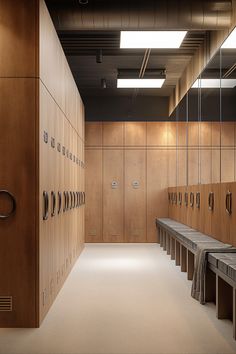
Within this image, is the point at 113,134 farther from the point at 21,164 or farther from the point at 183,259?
the point at 21,164

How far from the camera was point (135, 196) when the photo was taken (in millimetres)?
11547

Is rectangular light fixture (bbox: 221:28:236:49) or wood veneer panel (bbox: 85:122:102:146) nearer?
rectangular light fixture (bbox: 221:28:236:49)

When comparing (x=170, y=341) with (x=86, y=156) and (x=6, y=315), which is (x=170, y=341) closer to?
(x=6, y=315)

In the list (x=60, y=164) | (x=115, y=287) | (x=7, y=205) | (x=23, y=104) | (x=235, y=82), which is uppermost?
(x=235, y=82)

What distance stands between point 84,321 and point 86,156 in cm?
715

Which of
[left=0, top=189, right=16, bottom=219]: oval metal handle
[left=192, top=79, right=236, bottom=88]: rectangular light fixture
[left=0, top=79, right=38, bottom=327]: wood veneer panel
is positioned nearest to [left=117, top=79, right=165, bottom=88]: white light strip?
[left=192, top=79, right=236, bottom=88]: rectangular light fixture

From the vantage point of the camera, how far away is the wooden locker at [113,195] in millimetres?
11469

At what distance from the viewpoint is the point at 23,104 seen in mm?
4500

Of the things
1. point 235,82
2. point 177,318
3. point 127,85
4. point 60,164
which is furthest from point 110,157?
point 177,318

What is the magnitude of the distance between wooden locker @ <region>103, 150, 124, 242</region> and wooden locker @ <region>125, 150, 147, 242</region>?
0.38 ft

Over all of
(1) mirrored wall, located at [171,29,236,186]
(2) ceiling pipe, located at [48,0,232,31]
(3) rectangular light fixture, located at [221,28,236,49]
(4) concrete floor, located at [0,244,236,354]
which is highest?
(2) ceiling pipe, located at [48,0,232,31]

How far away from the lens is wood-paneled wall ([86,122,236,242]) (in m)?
11.5

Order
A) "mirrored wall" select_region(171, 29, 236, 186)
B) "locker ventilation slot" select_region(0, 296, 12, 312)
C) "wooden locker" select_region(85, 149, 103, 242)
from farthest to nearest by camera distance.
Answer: "wooden locker" select_region(85, 149, 103, 242)
"mirrored wall" select_region(171, 29, 236, 186)
"locker ventilation slot" select_region(0, 296, 12, 312)

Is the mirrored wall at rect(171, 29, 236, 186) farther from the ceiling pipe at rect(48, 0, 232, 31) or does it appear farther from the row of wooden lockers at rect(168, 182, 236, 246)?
the ceiling pipe at rect(48, 0, 232, 31)
